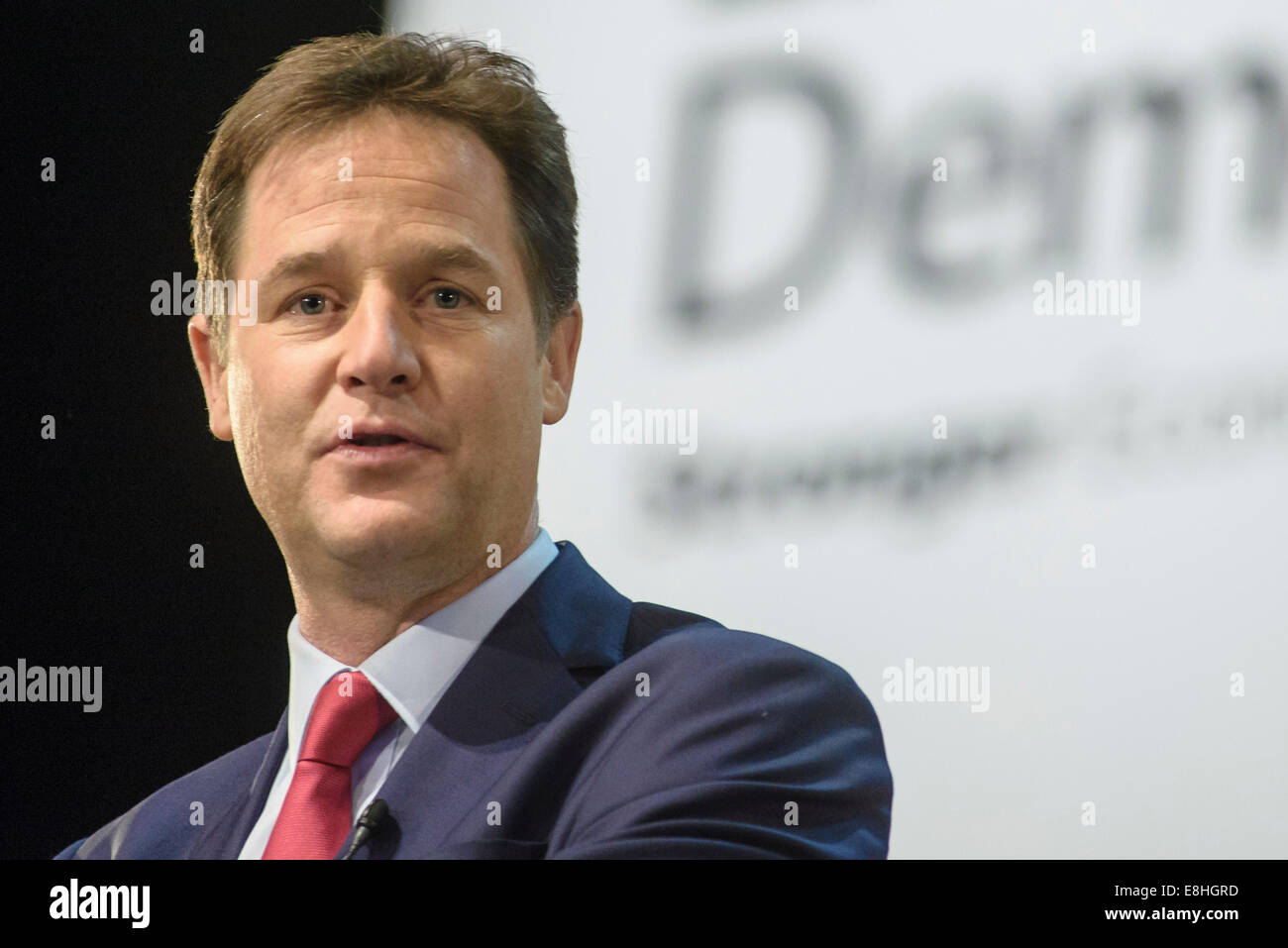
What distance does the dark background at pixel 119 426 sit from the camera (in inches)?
108

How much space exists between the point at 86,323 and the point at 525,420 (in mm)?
1076

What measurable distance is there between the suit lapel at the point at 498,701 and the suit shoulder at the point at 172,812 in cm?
43

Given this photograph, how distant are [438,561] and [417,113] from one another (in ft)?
2.31

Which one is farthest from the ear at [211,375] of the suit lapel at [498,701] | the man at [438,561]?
the suit lapel at [498,701]

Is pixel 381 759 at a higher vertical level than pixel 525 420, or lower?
lower

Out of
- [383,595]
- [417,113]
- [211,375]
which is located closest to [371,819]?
[383,595]

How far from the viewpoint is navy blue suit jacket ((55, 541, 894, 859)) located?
1.88 meters

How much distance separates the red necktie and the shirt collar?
0.10 ft

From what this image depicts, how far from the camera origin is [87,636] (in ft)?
9.04

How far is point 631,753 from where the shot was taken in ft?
6.28

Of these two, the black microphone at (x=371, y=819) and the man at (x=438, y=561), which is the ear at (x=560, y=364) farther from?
the black microphone at (x=371, y=819)

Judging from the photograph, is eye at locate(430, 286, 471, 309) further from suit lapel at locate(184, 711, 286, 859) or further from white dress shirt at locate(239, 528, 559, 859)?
suit lapel at locate(184, 711, 286, 859)
